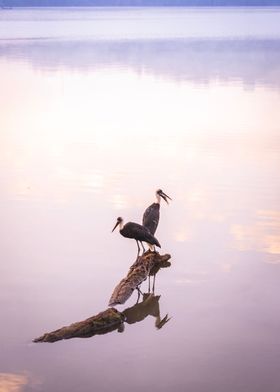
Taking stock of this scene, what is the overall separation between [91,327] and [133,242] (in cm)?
387

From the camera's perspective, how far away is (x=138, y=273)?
11070 mm

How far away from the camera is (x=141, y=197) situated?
1566 centimetres

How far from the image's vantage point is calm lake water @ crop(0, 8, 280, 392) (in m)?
8.73

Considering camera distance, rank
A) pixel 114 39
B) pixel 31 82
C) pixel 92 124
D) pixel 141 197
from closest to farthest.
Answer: pixel 141 197
pixel 92 124
pixel 31 82
pixel 114 39

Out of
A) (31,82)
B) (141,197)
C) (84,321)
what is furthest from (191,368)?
(31,82)

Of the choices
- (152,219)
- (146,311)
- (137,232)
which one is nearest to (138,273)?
(146,311)

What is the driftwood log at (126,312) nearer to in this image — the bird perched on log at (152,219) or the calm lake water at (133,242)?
the calm lake water at (133,242)

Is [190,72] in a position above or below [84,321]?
below

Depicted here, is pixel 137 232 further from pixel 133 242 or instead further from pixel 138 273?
pixel 133 242

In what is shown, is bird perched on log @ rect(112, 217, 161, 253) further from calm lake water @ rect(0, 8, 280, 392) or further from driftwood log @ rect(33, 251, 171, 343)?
→ calm lake water @ rect(0, 8, 280, 392)

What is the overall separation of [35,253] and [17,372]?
3.92 m

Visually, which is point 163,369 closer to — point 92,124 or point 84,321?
point 84,321

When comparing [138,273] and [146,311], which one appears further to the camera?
[138,273]

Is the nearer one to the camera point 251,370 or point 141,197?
point 251,370
